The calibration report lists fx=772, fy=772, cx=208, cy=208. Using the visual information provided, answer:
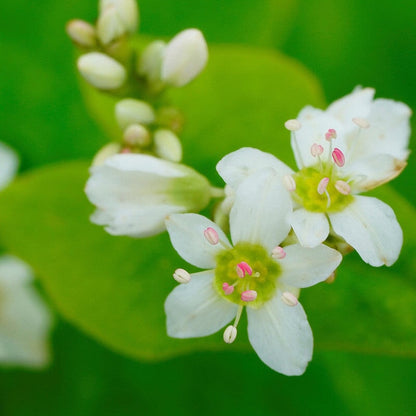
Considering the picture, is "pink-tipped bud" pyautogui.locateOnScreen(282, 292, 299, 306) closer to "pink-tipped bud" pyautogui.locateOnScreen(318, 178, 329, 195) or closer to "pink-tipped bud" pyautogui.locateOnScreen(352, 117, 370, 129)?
"pink-tipped bud" pyautogui.locateOnScreen(318, 178, 329, 195)

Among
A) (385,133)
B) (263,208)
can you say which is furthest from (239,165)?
(385,133)

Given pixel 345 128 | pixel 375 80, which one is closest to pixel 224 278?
pixel 345 128

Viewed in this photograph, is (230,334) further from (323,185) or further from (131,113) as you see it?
(131,113)

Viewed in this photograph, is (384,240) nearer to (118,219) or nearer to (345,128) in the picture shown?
(345,128)

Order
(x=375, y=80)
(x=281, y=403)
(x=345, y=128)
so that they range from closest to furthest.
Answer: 1. (x=345, y=128)
2. (x=281, y=403)
3. (x=375, y=80)

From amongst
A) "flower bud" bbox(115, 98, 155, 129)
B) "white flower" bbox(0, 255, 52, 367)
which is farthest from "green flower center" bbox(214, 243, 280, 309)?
"white flower" bbox(0, 255, 52, 367)

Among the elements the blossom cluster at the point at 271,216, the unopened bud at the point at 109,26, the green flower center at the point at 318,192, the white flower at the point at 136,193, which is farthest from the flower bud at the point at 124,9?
the green flower center at the point at 318,192

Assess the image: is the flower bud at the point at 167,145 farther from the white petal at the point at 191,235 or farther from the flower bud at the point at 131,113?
the white petal at the point at 191,235
